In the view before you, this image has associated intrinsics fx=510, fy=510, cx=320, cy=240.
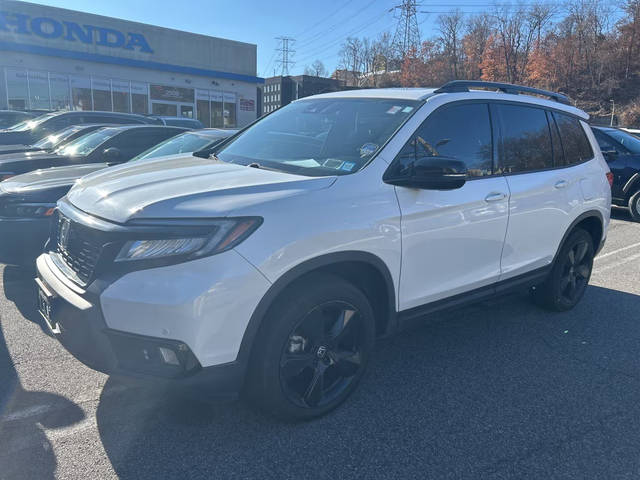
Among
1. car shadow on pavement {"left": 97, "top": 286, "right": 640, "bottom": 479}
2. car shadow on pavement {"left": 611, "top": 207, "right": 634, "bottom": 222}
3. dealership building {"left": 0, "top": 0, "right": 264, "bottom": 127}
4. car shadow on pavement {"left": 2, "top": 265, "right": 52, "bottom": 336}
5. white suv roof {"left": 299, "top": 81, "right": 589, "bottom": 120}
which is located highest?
dealership building {"left": 0, "top": 0, "right": 264, "bottom": 127}

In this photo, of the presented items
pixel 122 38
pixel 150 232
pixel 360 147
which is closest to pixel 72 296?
pixel 150 232

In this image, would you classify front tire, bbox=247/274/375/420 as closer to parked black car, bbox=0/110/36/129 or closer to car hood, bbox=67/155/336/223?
car hood, bbox=67/155/336/223

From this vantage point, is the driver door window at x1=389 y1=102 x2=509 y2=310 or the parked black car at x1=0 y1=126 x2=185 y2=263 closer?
the driver door window at x1=389 y1=102 x2=509 y2=310

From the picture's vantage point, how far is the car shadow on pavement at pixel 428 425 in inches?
99.8

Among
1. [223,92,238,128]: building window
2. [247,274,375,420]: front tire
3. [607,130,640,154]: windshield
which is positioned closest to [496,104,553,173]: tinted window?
[247,274,375,420]: front tire

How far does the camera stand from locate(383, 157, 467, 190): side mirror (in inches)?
113

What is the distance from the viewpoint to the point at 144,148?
7.82 metres

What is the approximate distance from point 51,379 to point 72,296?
1.13 metres

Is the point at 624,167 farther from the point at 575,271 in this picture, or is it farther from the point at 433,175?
the point at 433,175

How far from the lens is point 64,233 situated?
9.50 ft

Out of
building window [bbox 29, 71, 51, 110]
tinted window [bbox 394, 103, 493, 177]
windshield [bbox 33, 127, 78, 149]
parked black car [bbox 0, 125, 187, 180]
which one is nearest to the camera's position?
tinted window [bbox 394, 103, 493, 177]

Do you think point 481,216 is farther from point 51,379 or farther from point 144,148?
point 144,148

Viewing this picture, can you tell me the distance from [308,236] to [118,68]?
93.0ft

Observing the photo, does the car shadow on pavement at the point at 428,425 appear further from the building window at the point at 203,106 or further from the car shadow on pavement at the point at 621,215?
the building window at the point at 203,106
